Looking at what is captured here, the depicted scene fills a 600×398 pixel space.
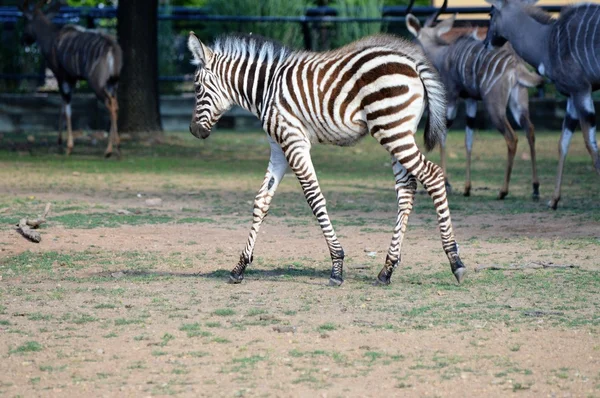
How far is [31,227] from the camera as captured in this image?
34.9 ft

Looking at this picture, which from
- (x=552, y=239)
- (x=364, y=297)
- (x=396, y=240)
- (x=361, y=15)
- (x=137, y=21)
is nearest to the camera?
(x=364, y=297)

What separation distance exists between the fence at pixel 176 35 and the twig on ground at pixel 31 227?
520 inches

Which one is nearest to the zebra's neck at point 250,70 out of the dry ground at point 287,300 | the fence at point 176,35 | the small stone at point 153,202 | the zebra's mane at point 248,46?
the zebra's mane at point 248,46

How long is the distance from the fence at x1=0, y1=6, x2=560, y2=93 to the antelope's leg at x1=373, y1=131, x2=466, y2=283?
15441 millimetres

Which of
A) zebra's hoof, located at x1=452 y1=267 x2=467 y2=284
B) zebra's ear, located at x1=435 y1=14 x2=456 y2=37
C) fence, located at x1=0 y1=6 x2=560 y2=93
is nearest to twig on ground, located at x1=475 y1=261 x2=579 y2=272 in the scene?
zebra's hoof, located at x1=452 y1=267 x2=467 y2=284

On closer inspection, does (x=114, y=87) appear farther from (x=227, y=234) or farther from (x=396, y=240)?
(x=396, y=240)

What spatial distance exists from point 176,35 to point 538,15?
13.4 meters

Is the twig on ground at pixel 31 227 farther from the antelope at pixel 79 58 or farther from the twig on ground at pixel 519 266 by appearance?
the antelope at pixel 79 58

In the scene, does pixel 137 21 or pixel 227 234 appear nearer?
pixel 227 234

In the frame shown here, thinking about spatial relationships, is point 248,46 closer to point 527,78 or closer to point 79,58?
point 527,78

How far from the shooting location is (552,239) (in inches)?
415

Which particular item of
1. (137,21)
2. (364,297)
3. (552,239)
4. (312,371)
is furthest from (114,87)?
(312,371)

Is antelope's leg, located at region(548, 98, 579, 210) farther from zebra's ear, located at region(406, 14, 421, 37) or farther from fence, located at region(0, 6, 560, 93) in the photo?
fence, located at region(0, 6, 560, 93)

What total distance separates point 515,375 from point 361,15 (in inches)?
776
